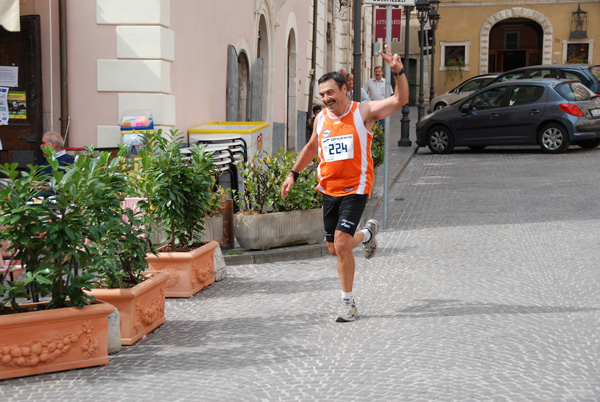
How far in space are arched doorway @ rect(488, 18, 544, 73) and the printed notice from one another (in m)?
40.2

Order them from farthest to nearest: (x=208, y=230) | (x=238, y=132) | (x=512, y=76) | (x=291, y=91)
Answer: (x=512, y=76), (x=291, y=91), (x=238, y=132), (x=208, y=230)

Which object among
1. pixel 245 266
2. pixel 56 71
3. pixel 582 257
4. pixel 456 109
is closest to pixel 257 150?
pixel 56 71

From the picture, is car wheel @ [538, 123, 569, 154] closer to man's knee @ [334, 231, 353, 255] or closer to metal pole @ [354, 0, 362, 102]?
metal pole @ [354, 0, 362, 102]

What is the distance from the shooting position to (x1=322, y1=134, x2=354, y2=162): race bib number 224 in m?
6.45

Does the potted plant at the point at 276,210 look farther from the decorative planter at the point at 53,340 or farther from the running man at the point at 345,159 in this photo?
the decorative planter at the point at 53,340

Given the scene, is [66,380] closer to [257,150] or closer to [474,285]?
[474,285]

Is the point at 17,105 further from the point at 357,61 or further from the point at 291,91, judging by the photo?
the point at 291,91

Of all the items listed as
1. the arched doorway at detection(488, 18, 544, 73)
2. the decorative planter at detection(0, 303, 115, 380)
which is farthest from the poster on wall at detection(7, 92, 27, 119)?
the arched doorway at detection(488, 18, 544, 73)

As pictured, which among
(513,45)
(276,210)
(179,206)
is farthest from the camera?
(513,45)

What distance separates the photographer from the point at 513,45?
161 ft

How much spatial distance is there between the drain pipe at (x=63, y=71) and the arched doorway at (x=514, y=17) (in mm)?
38224

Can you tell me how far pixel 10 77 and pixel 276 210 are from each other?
4023 mm

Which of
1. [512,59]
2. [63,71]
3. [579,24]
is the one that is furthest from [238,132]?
[512,59]

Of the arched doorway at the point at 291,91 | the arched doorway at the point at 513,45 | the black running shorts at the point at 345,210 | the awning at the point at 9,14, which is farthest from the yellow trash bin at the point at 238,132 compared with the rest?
the arched doorway at the point at 513,45
